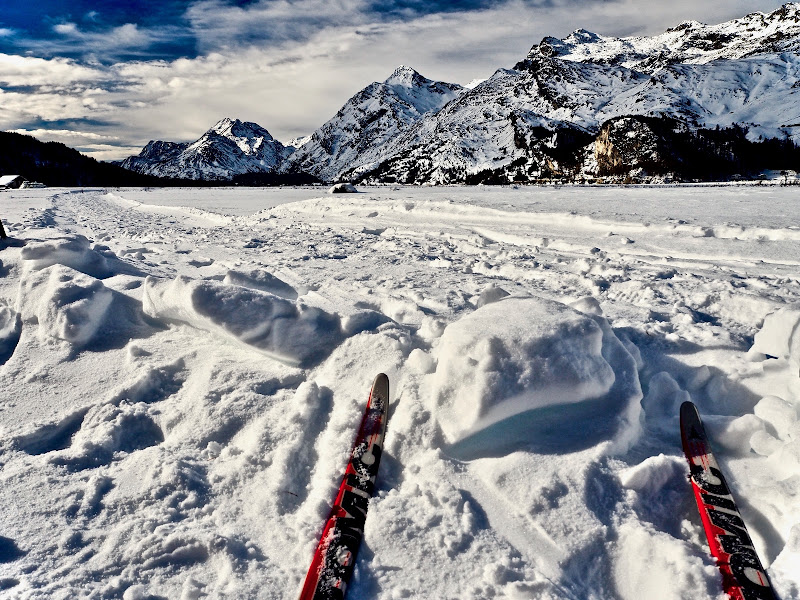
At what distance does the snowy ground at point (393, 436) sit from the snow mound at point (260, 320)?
2cm

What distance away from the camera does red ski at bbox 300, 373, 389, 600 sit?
7.69 ft

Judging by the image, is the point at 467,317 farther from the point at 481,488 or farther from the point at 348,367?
the point at 481,488

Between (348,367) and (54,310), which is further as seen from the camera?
(54,310)

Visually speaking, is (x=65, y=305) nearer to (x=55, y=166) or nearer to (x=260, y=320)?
(x=260, y=320)

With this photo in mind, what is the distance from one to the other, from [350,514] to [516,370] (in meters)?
1.50

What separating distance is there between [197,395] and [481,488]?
2502 millimetres

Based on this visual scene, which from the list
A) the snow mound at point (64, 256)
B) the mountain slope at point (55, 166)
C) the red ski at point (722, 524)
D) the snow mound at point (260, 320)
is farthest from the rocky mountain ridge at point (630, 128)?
the snow mound at point (260, 320)

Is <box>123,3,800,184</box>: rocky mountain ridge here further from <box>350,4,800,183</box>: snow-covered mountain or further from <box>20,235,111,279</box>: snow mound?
<box>20,235,111,279</box>: snow mound

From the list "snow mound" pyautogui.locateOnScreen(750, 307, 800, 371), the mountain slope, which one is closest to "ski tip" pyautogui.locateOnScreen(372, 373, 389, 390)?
"snow mound" pyautogui.locateOnScreen(750, 307, 800, 371)

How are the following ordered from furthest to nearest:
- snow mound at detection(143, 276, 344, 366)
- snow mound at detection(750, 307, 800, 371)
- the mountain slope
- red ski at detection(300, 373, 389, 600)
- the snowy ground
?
the mountain slope → snow mound at detection(143, 276, 344, 366) → snow mound at detection(750, 307, 800, 371) → the snowy ground → red ski at detection(300, 373, 389, 600)

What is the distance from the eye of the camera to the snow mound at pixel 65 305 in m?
4.64

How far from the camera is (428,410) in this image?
339 cm

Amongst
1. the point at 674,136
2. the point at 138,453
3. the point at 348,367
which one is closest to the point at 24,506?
the point at 138,453

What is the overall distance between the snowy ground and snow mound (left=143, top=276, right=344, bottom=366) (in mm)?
22
